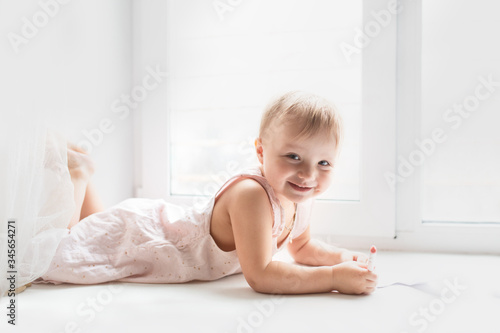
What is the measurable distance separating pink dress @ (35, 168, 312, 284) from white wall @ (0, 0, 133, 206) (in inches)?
9.4

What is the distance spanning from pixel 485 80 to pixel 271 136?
62 centimetres

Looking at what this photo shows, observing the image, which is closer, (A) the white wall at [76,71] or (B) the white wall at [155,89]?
(A) the white wall at [76,71]

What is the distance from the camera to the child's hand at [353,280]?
782 mm

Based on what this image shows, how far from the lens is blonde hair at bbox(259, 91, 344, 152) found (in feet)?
2.81

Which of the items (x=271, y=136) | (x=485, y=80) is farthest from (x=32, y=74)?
(x=485, y=80)

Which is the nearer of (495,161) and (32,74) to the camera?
(32,74)

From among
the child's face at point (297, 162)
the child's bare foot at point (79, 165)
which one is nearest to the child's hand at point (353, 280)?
the child's face at point (297, 162)

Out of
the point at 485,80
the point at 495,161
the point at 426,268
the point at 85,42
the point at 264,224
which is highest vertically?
the point at 85,42

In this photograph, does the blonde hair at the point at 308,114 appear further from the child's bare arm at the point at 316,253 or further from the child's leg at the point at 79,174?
the child's leg at the point at 79,174

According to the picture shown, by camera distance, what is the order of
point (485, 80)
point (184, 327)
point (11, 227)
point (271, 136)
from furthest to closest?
point (485, 80), point (271, 136), point (11, 227), point (184, 327)

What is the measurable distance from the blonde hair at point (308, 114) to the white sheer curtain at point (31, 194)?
450 millimetres

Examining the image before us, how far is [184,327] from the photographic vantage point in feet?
2.13

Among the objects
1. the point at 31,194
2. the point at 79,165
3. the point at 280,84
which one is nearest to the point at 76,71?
the point at 79,165

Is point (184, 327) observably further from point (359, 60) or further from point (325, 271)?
point (359, 60)
